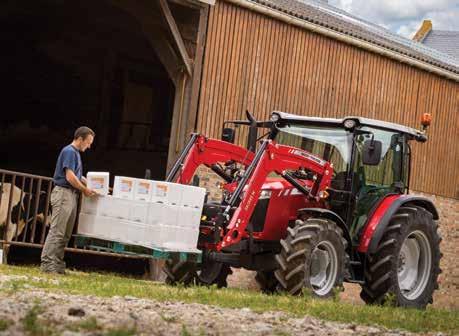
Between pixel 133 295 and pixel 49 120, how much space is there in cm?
1896

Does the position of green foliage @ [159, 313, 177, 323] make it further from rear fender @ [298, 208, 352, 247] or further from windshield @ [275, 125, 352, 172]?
windshield @ [275, 125, 352, 172]

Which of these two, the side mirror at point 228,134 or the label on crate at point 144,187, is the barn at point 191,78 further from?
the label on crate at point 144,187

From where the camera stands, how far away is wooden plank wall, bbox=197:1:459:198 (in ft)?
60.9

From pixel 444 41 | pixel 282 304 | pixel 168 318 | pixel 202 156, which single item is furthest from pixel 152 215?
pixel 444 41

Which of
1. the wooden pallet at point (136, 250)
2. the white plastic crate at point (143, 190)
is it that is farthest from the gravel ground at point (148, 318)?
the white plastic crate at point (143, 190)

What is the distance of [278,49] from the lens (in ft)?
64.7

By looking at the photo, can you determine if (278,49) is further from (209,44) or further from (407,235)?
(407,235)

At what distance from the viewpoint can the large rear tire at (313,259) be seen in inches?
458

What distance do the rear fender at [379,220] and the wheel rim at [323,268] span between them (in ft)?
2.38

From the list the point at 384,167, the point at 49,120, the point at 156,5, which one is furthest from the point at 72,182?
the point at 49,120

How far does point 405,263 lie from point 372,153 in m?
2.03

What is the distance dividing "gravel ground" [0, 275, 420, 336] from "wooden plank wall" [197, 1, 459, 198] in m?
9.40

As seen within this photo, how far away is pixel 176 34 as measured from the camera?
57.2 ft

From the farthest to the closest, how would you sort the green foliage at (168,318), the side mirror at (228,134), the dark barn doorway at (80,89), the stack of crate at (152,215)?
the dark barn doorway at (80,89)
the side mirror at (228,134)
the stack of crate at (152,215)
the green foliage at (168,318)
